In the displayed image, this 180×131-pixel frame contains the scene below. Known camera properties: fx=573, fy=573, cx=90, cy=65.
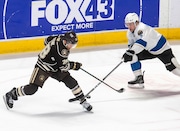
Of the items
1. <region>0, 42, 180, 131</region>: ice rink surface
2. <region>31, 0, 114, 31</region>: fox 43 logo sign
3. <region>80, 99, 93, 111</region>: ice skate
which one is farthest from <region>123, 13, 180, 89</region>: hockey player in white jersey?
<region>31, 0, 114, 31</region>: fox 43 logo sign

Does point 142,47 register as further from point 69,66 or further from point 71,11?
point 71,11

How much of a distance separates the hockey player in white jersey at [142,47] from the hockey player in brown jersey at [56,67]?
0.77 metres

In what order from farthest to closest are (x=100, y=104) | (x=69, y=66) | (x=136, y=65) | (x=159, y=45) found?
(x=136, y=65) < (x=159, y=45) < (x=100, y=104) < (x=69, y=66)

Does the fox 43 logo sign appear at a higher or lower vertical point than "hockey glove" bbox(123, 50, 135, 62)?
higher

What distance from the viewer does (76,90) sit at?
4.85 metres

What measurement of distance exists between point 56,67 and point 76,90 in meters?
0.26

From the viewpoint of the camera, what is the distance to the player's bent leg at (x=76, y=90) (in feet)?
15.8

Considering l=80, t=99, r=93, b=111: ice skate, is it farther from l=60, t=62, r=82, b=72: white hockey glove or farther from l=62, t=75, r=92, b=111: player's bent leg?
l=60, t=62, r=82, b=72: white hockey glove

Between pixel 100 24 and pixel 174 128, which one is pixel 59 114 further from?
pixel 100 24

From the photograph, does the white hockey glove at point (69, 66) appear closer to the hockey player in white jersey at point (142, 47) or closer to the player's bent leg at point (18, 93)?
the player's bent leg at point (18, 93)

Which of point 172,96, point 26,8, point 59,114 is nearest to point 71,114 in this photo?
point 59,114

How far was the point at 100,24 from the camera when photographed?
7664mm

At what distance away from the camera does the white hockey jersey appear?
5453 mm

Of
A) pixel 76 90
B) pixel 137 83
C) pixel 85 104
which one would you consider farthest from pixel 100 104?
pixel 137 83
